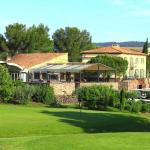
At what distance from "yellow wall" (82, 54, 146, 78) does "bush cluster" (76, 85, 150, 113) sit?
46050 millimetres

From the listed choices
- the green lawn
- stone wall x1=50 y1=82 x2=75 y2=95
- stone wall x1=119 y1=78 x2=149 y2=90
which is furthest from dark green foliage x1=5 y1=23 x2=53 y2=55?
the green lawn

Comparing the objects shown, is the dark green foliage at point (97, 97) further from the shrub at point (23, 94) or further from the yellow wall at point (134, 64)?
the yellow wall at point (134, 64)

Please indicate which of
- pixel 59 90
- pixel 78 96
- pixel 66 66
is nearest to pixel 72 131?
pixel 78 96

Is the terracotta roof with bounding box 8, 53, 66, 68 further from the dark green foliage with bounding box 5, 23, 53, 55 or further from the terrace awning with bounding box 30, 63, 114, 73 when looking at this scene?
the dark green foliage with bounding box 5, 23, 53, 55

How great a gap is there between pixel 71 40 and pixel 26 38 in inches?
807

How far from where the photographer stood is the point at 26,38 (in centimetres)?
11019

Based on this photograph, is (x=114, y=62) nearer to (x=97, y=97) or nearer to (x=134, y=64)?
(x=134, y=64)

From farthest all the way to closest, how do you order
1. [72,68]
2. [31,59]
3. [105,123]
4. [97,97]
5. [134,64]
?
[134,64]
[31,59]
[72,68]
[97,97]
[105,123]

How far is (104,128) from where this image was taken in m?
Answer: 37.2

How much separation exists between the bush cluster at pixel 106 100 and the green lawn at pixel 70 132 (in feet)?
41.0

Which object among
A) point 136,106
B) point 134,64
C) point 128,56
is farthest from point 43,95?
point 134,64

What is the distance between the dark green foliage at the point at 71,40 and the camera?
128125mm

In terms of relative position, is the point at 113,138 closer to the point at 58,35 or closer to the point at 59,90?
the point at 59,90

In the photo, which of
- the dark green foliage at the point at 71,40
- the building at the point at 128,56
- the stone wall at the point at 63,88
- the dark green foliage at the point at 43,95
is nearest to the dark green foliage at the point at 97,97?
the dark green foliage at the point at 43,95
